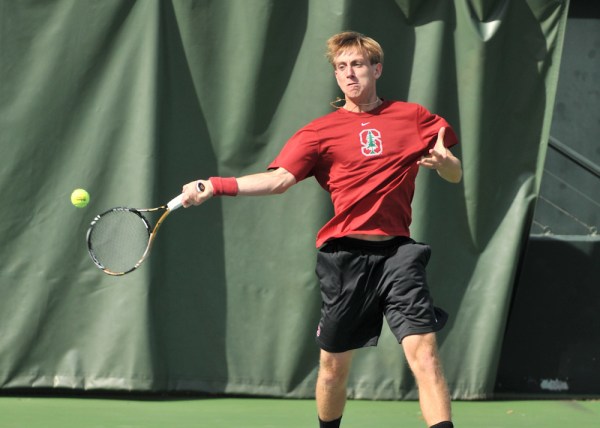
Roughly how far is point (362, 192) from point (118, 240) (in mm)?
998

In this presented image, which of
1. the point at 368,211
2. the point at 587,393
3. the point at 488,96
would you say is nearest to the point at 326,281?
the point at 368,211

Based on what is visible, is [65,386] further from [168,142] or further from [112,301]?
[168,142]

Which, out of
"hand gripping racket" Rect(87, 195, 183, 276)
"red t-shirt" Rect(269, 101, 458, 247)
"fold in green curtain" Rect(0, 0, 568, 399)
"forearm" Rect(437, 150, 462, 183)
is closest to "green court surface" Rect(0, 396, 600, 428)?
"fold in green curtain" Rect(0, 0, 568, 399)

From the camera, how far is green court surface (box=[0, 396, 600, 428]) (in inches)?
217

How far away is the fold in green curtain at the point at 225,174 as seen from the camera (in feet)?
19.4

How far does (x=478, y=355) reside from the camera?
6.21 metres

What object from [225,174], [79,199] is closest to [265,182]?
[79,199]

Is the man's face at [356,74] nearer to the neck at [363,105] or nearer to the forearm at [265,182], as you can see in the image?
the neck at [363,105]

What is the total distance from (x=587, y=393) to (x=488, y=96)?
1.69 meters

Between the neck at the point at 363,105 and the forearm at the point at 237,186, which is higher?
the neck at the point at 363,105

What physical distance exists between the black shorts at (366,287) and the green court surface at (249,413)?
109 cm

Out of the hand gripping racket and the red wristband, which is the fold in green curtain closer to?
the hand gripping racket

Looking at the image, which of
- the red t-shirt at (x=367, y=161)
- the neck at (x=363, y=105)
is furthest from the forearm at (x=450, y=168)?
the neck at (x=363, y=105)

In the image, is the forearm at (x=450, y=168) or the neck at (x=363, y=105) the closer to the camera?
the forearm at (x=450, y=168)
